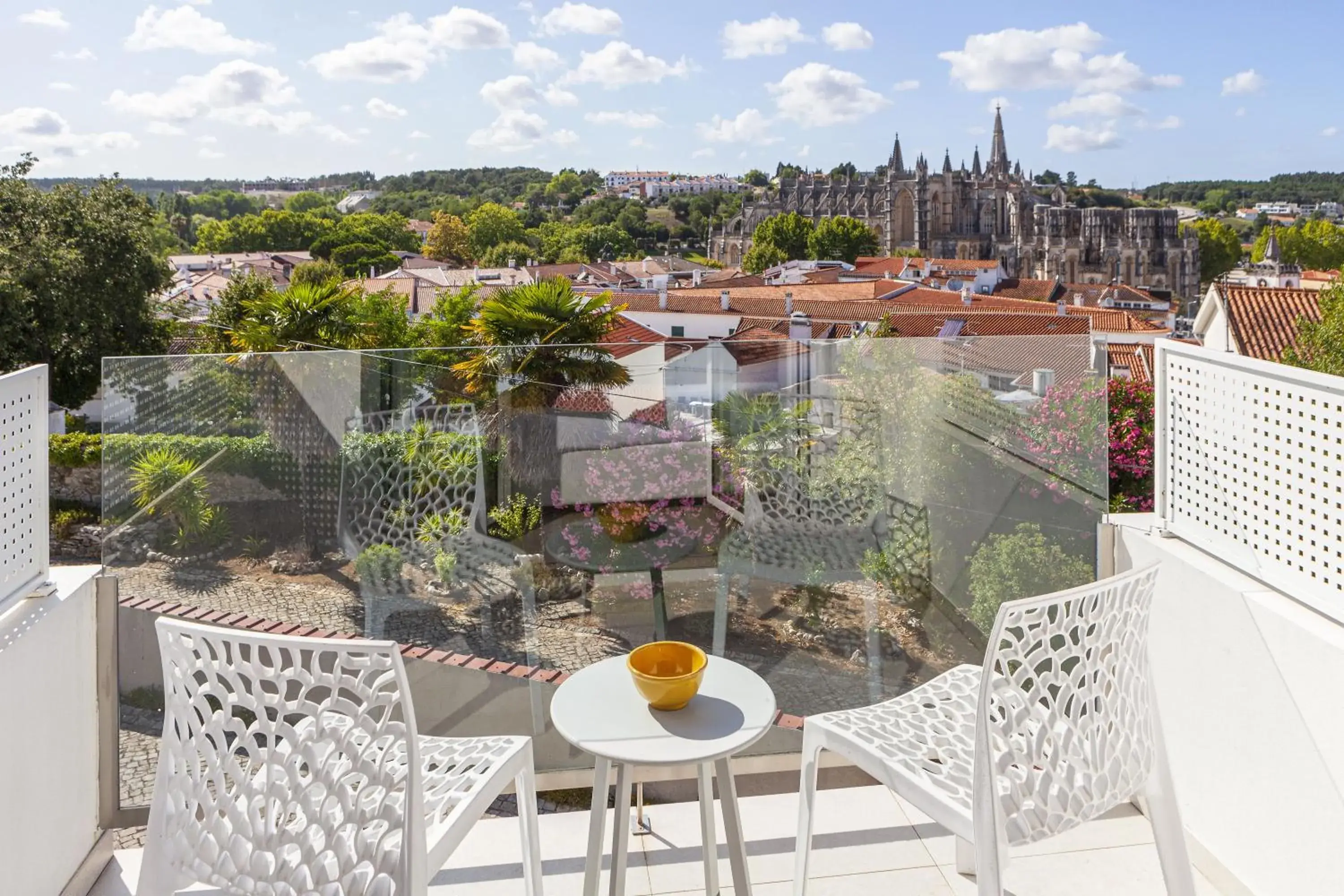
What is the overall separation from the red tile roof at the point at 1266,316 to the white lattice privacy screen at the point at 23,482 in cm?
1678

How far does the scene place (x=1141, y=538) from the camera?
2.21m

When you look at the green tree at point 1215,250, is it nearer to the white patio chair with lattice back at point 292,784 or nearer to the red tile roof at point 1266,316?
the red tile roof at point 1266,316

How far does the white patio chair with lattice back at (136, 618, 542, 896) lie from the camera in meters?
1.29

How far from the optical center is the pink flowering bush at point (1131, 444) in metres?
5.27

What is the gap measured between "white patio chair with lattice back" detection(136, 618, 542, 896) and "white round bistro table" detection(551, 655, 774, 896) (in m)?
0.22

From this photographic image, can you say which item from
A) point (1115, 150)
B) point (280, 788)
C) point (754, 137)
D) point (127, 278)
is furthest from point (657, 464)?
point (1115, 150)

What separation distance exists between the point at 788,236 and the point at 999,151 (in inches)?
818

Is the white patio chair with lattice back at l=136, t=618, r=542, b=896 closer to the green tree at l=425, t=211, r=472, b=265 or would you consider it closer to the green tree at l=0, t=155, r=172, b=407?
the green tree at l=0, t=155, r=172, b=407

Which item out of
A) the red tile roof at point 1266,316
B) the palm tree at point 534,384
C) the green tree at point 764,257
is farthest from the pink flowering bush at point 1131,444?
the green tree at point 764,257

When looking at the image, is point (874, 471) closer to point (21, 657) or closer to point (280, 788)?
point (280, 788)

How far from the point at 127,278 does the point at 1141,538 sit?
60.7 feet

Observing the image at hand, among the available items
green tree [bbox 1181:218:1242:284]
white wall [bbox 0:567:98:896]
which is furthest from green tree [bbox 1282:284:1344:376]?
green tree [bbox 1181:218:1242:284]

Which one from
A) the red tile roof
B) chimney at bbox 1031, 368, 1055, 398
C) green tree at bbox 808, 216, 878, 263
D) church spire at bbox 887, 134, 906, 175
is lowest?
chimney at bbox 1031, 368, 1055, 398

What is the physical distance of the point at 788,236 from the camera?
6594 cm
